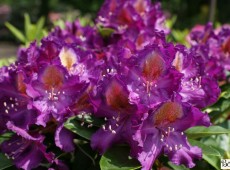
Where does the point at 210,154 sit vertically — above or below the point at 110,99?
below

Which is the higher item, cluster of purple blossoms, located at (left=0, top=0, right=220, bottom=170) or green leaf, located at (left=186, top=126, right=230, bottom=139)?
cluster of purple blossoms, located at (left=0, top=0, right=220, bottom=170)

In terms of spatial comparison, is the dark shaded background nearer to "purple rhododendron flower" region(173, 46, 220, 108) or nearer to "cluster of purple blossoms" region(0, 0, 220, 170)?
"purple rhododendron flower" region(173, 46, 220, 108)

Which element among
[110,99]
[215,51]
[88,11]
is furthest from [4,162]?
[88,11]

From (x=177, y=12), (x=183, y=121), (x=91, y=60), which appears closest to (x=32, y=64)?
(x=91, y=60)

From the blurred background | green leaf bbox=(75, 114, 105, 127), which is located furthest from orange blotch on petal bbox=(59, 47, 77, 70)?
the blurred background

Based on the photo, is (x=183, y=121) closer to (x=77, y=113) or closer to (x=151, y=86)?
(x=151, y=86)
